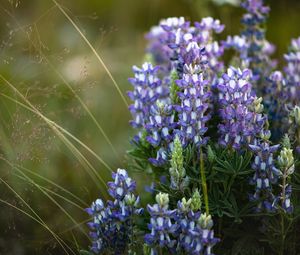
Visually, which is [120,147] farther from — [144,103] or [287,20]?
[287,20]

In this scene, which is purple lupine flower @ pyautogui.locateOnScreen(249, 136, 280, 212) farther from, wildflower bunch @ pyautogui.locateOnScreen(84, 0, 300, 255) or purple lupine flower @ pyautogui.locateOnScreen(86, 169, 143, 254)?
purple lupine flower @ pyautogui.locateOnScreen(86, 169, 143, 254)

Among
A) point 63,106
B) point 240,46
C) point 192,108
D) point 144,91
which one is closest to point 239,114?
point 192,108

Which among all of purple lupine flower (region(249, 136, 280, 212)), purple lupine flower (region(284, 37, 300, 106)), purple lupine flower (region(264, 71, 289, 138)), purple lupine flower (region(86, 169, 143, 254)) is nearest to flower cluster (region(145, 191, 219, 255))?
purple lupine flower (region(86, 169, 143, 254))

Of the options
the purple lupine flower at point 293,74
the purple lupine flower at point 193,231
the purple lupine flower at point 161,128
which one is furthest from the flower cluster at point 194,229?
the purple lupine flower at point 293,74

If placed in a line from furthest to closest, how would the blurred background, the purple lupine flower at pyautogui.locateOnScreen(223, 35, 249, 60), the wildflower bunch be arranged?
the purple lupine flower at pyautogui.locateOnScreen(223, 35, 249, 60) → the blurred background → the wildflower bunch

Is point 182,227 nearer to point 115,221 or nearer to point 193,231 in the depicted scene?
point 193,231

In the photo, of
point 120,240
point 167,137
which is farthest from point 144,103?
point 120,240

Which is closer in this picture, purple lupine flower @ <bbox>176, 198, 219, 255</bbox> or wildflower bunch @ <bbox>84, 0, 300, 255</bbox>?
purple lupine flower @ <bbox>176, 198, 219, 255</bbox>

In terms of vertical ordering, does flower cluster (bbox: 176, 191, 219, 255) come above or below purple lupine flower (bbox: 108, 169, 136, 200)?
below
